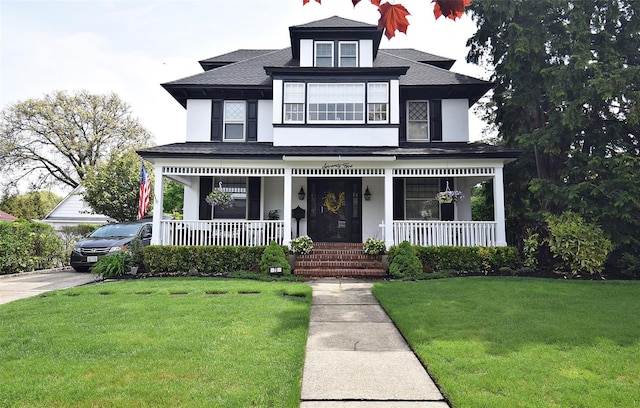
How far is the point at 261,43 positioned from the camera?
17.5 meters

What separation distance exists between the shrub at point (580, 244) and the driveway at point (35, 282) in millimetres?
12469

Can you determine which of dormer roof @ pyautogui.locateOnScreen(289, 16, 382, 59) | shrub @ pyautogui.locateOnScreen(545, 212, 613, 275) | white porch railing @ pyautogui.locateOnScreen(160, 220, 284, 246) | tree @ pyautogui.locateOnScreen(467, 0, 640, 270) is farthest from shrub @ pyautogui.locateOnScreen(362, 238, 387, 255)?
dormer roof @ pyautogui.locateOnScreen(289, 16, 382, 59)

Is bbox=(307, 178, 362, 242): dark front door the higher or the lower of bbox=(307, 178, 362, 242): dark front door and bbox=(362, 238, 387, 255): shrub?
the higher

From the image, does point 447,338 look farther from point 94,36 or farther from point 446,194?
point 94,36

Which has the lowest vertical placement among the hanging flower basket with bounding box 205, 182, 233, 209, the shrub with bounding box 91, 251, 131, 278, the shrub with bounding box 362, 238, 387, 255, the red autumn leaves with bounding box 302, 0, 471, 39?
the shrub with bounding box 91, 251, 131, 278

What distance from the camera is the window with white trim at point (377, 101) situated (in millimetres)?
12172

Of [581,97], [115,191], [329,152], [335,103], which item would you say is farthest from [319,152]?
[115,191]

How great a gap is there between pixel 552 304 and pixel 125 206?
1745 centimetres

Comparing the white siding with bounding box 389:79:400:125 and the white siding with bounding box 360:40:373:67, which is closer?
the white siding with bounding box 389:79:400:125

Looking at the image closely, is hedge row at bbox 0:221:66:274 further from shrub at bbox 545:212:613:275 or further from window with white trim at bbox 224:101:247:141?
shrub at bbox 545:212:613:275

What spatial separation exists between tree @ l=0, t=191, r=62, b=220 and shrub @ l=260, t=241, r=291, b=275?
31235 mm

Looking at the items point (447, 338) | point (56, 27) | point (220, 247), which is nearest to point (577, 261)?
point (447, 338)

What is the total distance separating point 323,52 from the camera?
13.1 meters

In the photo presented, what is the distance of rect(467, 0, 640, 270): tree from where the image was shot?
9617 millimetres
